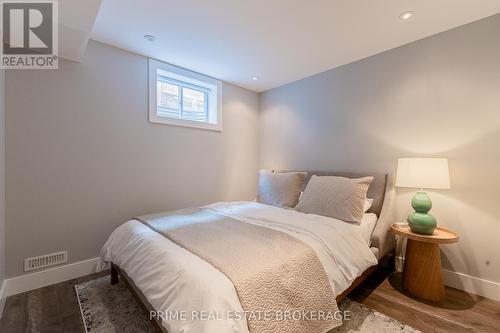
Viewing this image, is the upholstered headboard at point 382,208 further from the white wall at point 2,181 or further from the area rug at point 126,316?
the white wall at point 2,181

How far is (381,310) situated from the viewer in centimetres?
175

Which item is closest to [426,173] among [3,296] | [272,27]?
[272,27]

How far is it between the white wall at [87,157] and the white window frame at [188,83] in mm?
76

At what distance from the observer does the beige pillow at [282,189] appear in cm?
281

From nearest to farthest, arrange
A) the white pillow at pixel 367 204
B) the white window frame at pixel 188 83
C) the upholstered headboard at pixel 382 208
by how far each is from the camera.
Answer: the upholstered headboard at pixel 382 208, the white pillow at pixel 367 204, the white window frame at pixel 188 83

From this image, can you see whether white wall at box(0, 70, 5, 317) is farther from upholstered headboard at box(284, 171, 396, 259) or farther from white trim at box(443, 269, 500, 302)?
white trim at box(443, 269, 500, 302)

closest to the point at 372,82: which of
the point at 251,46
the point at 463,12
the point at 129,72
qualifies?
the point at 463,12

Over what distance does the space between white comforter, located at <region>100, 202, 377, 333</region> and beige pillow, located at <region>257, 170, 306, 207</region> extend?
42 centimetres

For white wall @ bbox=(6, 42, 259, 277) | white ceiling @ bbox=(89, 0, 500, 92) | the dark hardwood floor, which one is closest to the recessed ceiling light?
white ceiling @ bbox=(89, 0, 500, 92)

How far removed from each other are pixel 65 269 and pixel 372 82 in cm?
385

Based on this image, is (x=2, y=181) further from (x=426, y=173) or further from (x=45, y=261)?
(x=426, y=173)

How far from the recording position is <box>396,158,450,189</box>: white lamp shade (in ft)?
6.18

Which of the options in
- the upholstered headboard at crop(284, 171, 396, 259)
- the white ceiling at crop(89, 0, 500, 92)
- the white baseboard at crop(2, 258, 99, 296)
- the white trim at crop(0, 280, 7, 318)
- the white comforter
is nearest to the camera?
the white comforter

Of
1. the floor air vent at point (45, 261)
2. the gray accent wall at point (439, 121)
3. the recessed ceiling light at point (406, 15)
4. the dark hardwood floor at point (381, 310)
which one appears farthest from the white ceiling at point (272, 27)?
the dark hardwood floor at point (381, 310)
